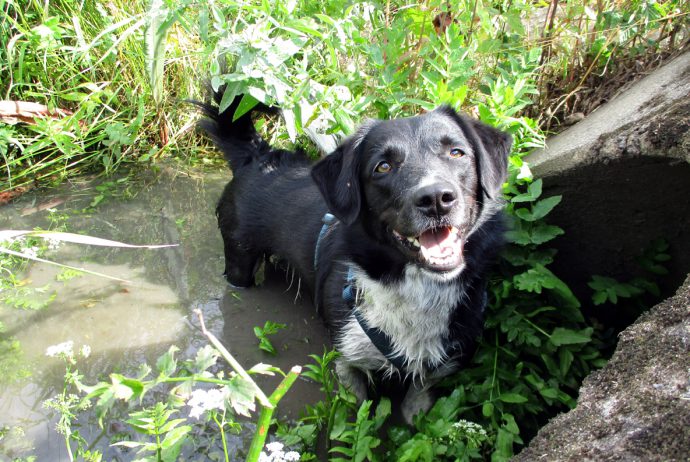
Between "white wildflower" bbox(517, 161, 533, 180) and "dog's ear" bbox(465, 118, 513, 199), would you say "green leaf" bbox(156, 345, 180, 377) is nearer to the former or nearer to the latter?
"dog's ear" bbox(465, 118, 513, 199)

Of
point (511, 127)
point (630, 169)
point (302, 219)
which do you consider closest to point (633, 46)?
point (511, 127)

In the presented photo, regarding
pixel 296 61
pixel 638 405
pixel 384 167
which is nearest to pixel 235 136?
pixel 296 61

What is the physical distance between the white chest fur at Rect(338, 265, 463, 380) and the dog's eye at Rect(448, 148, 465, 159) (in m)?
0.53

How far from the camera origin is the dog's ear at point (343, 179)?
2543 mm

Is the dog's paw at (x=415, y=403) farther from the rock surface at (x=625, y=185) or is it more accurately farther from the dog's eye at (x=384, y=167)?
the dog's eye at (x=384, y=167)

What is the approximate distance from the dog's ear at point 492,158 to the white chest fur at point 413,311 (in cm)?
46

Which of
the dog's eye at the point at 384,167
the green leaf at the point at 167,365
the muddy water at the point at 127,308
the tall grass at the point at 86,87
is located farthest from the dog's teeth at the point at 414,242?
the tall grass at the point at 86,87

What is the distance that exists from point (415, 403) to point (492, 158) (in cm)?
119

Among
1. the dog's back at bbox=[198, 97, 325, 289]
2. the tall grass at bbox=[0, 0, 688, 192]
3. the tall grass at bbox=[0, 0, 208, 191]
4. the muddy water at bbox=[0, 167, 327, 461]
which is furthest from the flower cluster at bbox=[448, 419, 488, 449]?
the tall grass at bbox=[0, 0, 208, 191]

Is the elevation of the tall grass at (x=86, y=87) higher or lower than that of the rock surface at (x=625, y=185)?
higher

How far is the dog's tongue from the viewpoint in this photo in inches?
92.3

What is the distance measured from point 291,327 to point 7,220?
237cm

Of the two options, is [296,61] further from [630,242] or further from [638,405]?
[638,405]

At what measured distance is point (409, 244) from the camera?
2396mm
